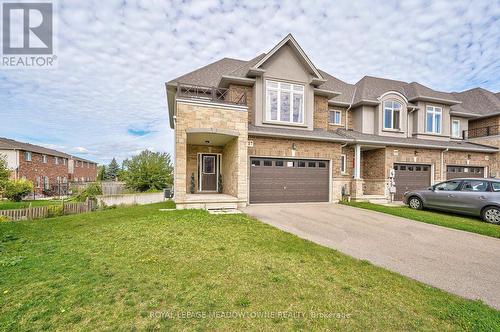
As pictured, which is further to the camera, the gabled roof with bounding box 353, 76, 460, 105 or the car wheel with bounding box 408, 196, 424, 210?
the gabled roof with bounding box 353, 76, 460, 105

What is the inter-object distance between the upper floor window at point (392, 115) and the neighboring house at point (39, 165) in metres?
31.5

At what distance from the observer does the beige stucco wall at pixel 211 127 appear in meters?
9.96

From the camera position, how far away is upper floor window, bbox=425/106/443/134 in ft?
56.5

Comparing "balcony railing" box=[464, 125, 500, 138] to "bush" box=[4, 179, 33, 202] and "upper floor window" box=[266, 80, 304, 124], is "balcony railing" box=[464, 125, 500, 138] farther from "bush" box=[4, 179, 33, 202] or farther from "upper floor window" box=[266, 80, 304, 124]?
"bush" box=[4, 179, 33, 202]

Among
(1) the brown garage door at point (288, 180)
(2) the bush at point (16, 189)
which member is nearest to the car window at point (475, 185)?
(1) the brown garage door at point (288, 180)

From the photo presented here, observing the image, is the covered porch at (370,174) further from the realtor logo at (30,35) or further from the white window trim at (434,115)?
the realtor logo at (30,35)

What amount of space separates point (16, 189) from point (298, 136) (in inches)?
906

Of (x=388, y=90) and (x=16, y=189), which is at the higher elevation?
(x=388, y=90)

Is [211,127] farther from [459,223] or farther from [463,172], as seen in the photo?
[463,172]

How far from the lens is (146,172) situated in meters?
22.0

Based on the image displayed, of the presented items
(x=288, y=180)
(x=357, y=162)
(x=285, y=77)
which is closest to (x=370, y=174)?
(x=357, y=162)

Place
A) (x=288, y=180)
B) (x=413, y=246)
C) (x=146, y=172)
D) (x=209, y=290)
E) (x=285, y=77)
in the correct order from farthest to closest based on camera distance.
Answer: (x=146, y=172)
(x=285, y=77)
(x=288, y=180)
(x=413, y=246)
(x=209, y=290)

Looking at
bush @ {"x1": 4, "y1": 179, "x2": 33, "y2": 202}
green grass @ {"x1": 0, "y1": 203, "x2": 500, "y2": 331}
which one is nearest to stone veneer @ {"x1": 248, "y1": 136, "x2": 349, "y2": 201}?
green grass @ {"x1": 0, "y1": 203, "x2": 500, "y2": 331}

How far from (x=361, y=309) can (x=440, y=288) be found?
1.80m
